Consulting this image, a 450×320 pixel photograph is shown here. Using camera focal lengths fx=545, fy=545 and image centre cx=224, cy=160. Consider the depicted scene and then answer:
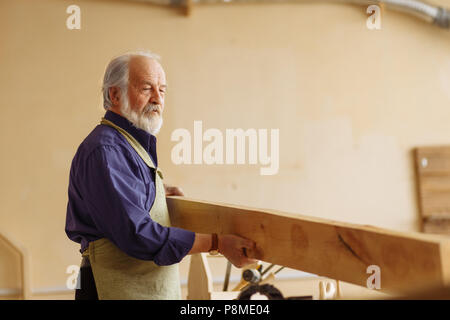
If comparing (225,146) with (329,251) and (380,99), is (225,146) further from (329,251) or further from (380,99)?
(329,251)

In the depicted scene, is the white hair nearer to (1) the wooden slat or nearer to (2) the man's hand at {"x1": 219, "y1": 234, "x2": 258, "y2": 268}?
(2) the man's hand at {"x1": 219, "y1": 234, "x2": 258, "y2": 268}

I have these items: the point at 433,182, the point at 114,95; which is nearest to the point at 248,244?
the point at 114,95

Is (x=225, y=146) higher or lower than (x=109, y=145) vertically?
higher

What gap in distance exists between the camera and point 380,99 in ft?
14.3

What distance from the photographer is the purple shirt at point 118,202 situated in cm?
128

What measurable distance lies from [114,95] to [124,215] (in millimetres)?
454

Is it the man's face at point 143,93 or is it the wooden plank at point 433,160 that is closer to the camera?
the man's face at point 143,93

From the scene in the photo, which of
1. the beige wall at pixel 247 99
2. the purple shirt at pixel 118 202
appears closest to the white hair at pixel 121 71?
the purple shirt at pixel 118 202

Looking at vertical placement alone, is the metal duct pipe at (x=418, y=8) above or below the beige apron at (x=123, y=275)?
above

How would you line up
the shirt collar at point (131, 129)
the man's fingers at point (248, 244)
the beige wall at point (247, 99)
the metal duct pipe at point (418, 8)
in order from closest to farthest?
the man's fingers at point (248, 244) → the shirt collar at point (131, 129) → the beige wall at point (247, 99) → the metal duct pipe at point (418, 8)

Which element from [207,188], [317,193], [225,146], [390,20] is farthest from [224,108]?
[390,20]

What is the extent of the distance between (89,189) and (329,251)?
0.65 metres

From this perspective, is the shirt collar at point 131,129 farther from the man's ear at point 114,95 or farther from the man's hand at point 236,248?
the man's hand at point 236,248

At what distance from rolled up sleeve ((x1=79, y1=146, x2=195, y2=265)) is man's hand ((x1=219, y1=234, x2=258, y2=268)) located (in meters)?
0.08
